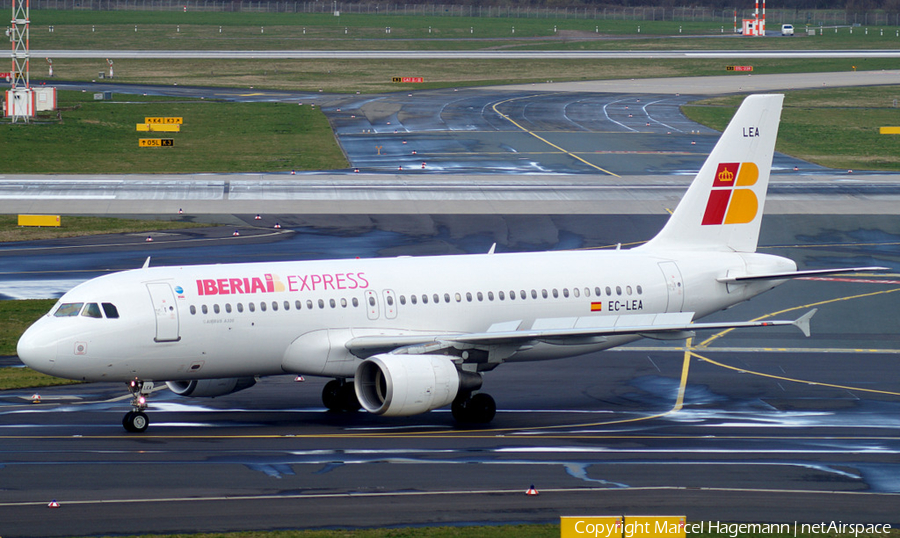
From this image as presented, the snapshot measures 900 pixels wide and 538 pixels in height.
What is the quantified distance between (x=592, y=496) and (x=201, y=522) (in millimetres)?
8130

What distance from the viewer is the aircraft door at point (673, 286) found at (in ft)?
116

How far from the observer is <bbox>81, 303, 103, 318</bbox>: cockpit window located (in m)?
29.0

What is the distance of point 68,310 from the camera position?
29.2 m

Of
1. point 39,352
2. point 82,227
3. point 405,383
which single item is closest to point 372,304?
point 405,383

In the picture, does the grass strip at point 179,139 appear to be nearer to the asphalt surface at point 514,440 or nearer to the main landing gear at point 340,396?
the asphalt surface at point 514,440

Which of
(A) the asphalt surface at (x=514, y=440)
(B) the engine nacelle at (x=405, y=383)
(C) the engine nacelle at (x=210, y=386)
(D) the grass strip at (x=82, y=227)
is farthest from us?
(D) the grass strip at (x=82, y=227)

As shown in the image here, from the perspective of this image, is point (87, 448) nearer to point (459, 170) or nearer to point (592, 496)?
point (592, 496)

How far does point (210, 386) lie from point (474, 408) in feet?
24.5

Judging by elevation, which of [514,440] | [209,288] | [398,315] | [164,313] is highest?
[209,288]

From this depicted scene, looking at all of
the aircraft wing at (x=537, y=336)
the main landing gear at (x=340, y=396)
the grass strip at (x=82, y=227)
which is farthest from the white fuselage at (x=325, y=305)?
the grass strip at (x=82, y=227)

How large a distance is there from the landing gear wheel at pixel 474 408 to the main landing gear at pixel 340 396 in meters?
3.29

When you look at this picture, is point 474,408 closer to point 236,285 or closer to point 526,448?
point 526,448

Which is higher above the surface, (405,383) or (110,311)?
(110,311)

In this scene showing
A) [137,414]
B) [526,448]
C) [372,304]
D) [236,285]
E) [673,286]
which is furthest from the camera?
[673,286]
